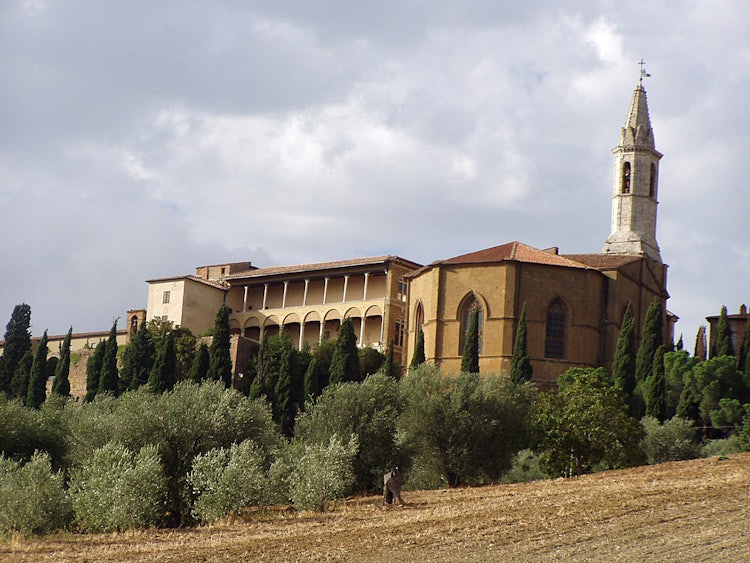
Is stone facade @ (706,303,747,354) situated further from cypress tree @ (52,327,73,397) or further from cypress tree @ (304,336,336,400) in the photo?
cypress tree @ (52,327,73,397)

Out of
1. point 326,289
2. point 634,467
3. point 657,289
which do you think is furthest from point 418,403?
point 326,289

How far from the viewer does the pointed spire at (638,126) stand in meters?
68.6

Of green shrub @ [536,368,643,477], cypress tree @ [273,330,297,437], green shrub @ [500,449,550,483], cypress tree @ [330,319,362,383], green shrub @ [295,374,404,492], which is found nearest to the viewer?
green shrub @ [295,374,404,492]

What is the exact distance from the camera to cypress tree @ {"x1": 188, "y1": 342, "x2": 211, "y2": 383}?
61938mm

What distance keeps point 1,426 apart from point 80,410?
2.31m

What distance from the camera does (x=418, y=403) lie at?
41844mm

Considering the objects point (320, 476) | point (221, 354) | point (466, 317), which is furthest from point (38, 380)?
point (320, 476)

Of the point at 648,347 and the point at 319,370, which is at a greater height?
the point at 648,347

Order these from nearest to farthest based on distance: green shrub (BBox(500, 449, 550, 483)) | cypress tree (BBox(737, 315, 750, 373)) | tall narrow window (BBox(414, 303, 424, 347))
→ green shrub (BBox(500, 449, 550, 483)) → cypress tree (BBox(737, 315, 750, 373)) → tall narrow window (BBox(414, 303, 424, 347))

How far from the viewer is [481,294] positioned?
196ft

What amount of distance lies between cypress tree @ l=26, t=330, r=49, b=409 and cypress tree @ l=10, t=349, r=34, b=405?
0.66 metres

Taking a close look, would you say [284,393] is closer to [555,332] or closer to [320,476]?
[555,332]

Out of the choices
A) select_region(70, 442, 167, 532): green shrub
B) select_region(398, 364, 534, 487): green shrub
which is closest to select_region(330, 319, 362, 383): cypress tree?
select_region(398, 364, 534, 487): green shrub

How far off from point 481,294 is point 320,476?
2799 cm
